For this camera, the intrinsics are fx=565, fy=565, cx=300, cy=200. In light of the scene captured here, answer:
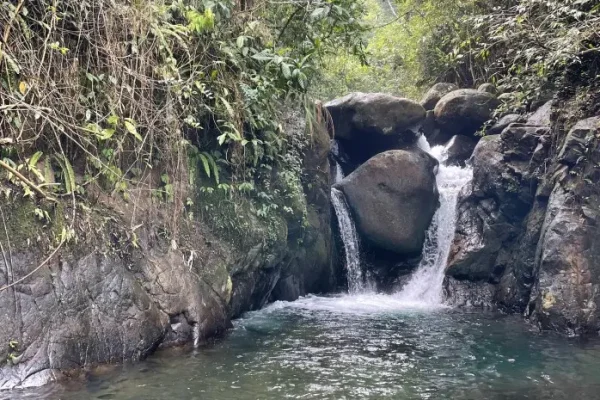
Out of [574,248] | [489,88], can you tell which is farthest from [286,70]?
[489,88]

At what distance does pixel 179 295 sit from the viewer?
7.36 meters

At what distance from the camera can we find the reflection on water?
581 centimetres

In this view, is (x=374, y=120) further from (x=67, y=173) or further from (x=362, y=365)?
(x=67, y=173)

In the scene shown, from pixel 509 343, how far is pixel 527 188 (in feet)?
13.2

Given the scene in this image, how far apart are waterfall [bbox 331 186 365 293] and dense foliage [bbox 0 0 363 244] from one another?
14.6 feet

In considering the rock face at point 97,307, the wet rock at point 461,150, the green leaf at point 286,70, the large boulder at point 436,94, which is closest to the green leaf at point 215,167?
the rock face at point 97,307

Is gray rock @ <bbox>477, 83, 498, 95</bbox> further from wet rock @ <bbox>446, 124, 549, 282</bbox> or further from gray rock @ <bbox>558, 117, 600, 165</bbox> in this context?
gray rock @ <bbox>558, 117, 600, 165</bbox>

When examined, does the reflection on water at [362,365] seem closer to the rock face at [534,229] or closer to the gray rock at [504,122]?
the rock face at [534,229]

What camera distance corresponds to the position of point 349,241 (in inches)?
527

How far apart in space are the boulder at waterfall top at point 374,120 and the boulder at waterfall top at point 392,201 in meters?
1.31

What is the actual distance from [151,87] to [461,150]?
1031cm

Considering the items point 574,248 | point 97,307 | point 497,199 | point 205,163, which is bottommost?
point 574,248

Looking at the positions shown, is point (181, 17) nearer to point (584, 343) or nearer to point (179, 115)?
point (179, 115)

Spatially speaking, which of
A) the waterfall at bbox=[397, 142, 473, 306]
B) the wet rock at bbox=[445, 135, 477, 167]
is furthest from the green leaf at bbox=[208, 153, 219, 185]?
the wet rock at bbox=[445, 135, 477, 167]
